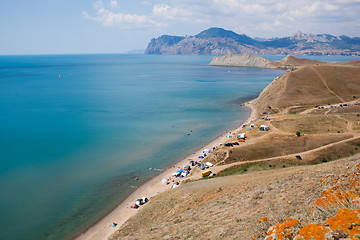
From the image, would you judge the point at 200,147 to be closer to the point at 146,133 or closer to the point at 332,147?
the point at 146,133

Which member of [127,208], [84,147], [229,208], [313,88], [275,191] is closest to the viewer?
[275,191]

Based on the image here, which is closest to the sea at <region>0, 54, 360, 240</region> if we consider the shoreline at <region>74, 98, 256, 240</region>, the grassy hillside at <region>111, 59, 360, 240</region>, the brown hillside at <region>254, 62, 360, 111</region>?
the shoreline at <region>74, 98, 256, 240</region>

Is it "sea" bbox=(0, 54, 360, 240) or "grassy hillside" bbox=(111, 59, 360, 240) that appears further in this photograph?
"sea" bbox=(0, 54, 360, 240)

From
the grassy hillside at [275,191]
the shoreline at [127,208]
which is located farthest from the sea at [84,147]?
the grassy hillside at [275,191]

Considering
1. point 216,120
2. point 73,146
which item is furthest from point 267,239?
point 216,120

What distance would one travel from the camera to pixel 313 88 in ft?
332

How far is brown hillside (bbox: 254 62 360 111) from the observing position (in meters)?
91.9

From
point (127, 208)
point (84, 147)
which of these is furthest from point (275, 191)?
point (84, 147)

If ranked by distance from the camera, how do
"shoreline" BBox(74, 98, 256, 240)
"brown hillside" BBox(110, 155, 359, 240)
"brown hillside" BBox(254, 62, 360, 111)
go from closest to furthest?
"brown hillside" BBox(110, 155, 359, 240) < "shoreline" BBox(74, 98, 256, 240) < "brown hillside" BBox(254, 62, 360, 111)

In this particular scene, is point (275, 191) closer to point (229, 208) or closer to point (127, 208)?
point (229, 208)

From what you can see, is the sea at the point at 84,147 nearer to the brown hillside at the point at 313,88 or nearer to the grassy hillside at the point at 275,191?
the grassy hillside at the point at 275,191

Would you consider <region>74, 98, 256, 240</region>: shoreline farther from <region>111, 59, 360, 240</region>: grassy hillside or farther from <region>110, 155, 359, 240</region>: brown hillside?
<region>110, 155, 359, 240</region>: brown hillside

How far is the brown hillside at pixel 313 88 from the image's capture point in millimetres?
91887

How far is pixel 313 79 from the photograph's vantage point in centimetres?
10806
